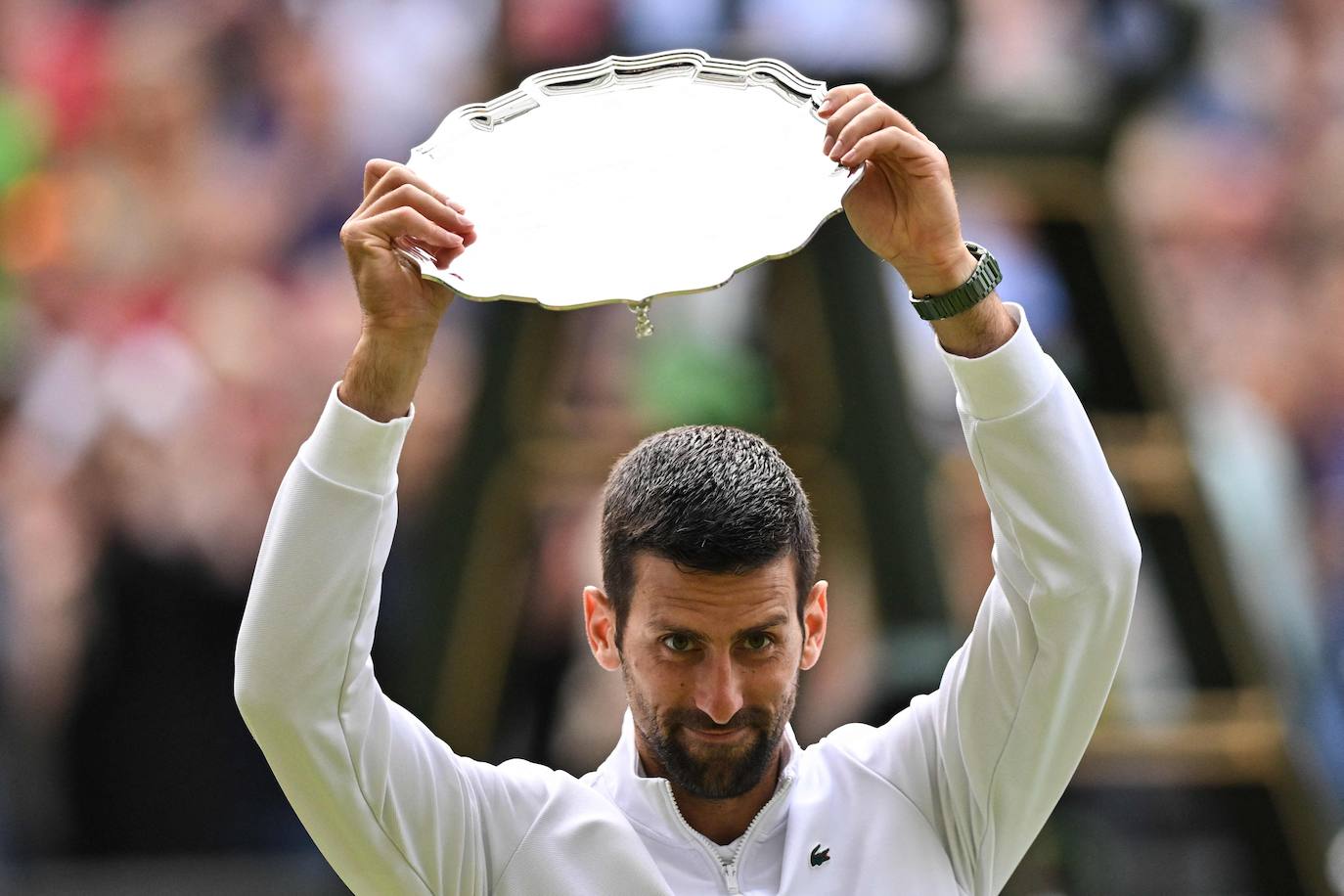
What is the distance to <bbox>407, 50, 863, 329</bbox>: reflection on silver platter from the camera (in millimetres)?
1992

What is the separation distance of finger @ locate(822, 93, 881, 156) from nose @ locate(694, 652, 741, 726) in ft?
→ 1.82

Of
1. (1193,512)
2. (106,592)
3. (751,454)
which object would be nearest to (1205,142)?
(1193,512)

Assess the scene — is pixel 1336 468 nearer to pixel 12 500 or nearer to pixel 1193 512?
pixel 1193 512

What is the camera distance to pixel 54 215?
7062 millimetres

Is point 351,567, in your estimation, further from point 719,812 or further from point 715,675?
point 719,812

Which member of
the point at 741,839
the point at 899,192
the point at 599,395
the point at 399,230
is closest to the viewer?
the point at 399,230

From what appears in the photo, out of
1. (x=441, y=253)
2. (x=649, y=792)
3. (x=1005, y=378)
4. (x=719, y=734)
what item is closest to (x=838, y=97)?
(x=1005, y=378)

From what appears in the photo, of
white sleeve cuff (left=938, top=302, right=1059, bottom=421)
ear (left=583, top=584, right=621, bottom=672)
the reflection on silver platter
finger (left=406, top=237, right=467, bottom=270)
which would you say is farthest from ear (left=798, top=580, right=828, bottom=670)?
finger (left=406, top=237, right=467, bottom=270)

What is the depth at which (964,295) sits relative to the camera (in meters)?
2.07

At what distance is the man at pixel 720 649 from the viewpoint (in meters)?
2.01

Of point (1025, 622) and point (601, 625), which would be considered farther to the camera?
point (601, 625)

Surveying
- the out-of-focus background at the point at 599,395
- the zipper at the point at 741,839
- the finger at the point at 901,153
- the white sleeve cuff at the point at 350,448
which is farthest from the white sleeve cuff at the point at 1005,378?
the out-of-focus background at the point at 599,395

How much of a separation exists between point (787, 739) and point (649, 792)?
7.2 inches

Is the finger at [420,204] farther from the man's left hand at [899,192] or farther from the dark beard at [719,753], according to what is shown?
the dark beard at [719,753]
